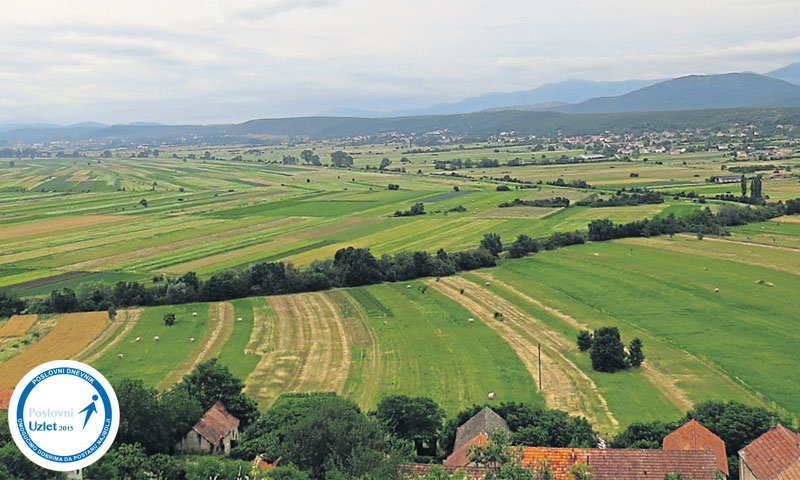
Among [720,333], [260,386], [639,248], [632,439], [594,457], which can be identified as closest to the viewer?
[594,457]

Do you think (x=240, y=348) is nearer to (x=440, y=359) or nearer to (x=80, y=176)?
(x=440, y=359)

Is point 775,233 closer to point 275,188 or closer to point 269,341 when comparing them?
point 269,341

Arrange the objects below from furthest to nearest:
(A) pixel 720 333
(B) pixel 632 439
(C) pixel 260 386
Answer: (A) pixel 720 333, (C) pixel 260 386, (B) pixel 632 439

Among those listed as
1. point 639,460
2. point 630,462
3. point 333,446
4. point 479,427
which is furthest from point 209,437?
point 639,460

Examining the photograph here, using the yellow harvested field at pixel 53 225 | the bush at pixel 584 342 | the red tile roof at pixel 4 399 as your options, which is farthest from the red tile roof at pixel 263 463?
the yellow harvested field at pixel 53 225

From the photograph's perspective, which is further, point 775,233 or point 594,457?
point 775,233

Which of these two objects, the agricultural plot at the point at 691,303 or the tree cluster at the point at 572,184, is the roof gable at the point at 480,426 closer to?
the agricultural plot at the point at 691,303

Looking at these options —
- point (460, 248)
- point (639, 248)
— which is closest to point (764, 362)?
point (639, 248)

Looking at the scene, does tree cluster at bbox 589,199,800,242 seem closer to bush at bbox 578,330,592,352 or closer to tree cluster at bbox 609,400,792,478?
bush at bbox 578,330,592,352
